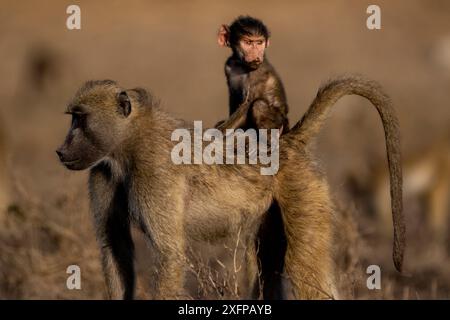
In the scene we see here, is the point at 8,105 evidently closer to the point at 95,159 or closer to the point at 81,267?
the point at 81,267

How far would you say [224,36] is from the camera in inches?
189

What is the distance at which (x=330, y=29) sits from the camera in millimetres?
20172

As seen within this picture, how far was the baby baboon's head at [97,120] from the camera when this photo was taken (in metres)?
4.48

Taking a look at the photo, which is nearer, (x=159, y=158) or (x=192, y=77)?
(x=159, y=158)

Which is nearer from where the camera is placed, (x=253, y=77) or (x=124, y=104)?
(x=124, y=104)

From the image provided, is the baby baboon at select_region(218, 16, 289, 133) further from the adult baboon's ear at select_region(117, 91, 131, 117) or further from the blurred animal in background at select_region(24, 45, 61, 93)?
the blurred animal in background at select_region(24, 45, 61, 93)

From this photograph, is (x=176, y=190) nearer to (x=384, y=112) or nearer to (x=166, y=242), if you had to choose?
(x=166, y=242)

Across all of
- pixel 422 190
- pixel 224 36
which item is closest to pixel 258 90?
pixel 224 36

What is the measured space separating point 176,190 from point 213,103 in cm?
1091

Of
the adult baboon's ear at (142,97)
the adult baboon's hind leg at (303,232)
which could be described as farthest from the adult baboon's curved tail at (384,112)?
the adult baboon's ear at (142,97)

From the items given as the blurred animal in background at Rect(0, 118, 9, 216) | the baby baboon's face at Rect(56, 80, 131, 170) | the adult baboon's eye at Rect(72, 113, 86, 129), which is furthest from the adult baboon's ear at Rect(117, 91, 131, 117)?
the blurred animal in background at Rect(0, 118, 9, 216)

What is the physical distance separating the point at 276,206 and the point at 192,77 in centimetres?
1261

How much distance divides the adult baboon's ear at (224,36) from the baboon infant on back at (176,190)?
13.7 inches
